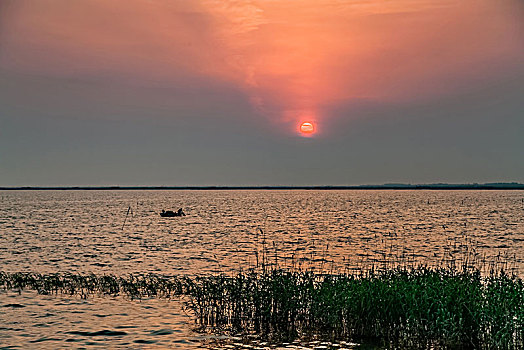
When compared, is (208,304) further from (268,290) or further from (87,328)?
(87,328)

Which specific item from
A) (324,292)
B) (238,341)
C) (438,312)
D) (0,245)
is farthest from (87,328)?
(0,245)

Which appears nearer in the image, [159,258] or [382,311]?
[382,311]

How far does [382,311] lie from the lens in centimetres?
1781

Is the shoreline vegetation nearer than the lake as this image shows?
Yes

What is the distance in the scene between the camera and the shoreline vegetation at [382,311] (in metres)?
16.2

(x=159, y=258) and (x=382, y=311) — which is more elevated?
(x=382, y=311)

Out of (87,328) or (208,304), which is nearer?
(87,328)

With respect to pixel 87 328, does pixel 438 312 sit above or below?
above

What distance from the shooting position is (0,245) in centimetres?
5359

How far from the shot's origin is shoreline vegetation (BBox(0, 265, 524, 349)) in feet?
53.0

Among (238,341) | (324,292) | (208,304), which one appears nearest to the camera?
(238,341)

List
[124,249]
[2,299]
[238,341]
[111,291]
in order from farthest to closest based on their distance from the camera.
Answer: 1. [124,249]
2. [111,291]
3. [2,299]
4. [238,341]

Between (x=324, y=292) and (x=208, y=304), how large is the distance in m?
5.23

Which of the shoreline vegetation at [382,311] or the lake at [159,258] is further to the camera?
the lake at [159,258]
